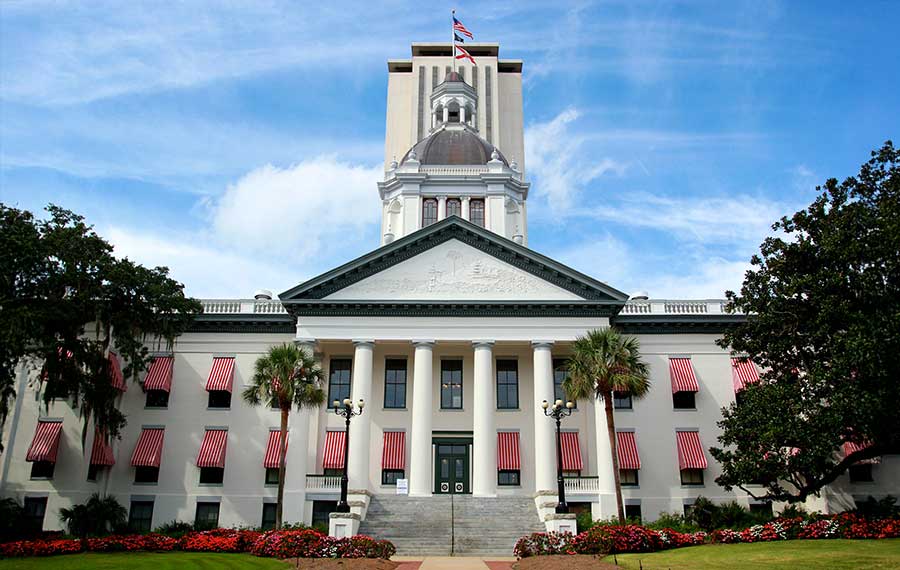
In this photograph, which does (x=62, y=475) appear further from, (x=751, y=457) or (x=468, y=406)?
(x=751, y=457)

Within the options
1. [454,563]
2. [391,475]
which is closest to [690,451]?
[391,475]

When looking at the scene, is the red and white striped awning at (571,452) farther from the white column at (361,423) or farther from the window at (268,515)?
the window at (268,515)

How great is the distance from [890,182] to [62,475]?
127 feet

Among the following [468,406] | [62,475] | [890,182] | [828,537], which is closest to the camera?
[828,537]

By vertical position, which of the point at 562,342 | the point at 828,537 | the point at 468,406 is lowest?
the point at 828,537

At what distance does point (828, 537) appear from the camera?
89.2 feet

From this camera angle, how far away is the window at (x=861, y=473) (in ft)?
121

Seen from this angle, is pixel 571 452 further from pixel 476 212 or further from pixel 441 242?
pixel 476 212

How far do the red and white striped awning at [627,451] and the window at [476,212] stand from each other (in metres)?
18.5

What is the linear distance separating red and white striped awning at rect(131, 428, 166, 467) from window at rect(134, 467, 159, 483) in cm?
48

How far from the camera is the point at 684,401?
39375mm

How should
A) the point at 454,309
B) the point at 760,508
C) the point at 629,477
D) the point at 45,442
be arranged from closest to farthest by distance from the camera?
the point at 45,442
the point at 760,508
the point at 629,477
the point at 454,309

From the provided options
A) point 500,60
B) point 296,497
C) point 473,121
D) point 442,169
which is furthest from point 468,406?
point 500,60

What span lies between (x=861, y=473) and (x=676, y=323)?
11.2 meters
